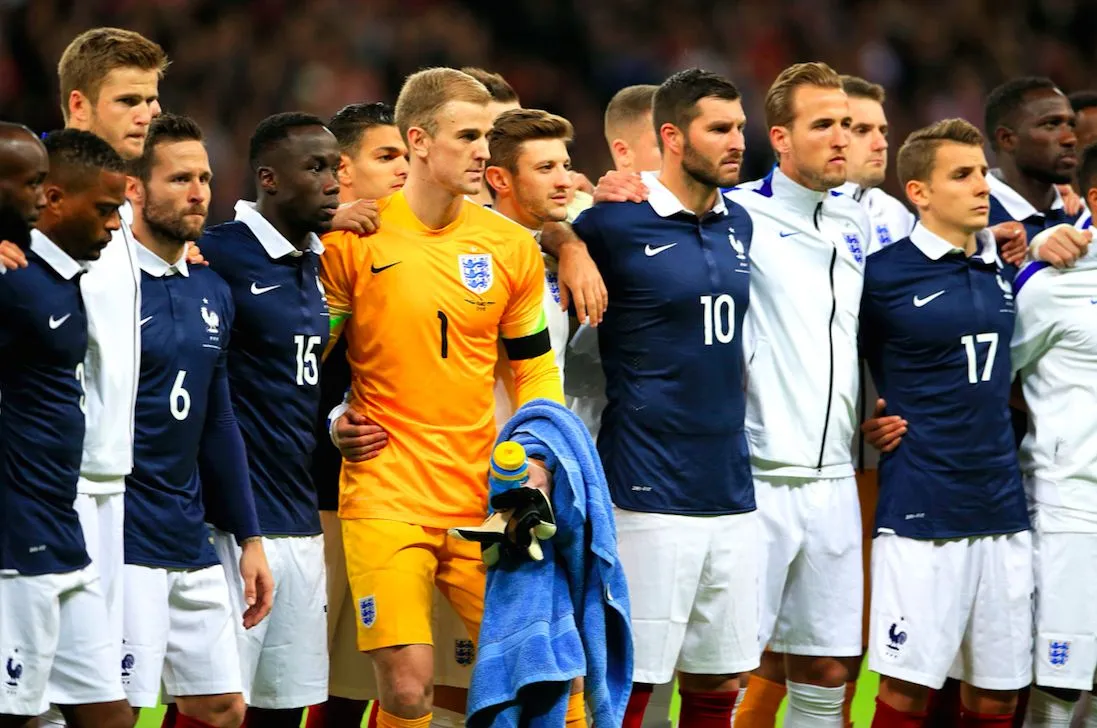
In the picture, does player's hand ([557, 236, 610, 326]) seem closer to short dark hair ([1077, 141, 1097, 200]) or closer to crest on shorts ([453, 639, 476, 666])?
crest on shorts ([453, 639, 476, 666])

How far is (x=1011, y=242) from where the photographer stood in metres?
6.72

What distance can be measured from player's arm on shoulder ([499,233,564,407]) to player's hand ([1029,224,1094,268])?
1.98 m

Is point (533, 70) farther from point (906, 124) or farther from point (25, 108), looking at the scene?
point (25, 108)

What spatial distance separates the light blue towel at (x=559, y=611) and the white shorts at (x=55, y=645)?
0.95 meters

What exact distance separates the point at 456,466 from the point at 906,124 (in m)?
8.67

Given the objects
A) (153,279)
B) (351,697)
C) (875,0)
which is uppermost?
(875,0)

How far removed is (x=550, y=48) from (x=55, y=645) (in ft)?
29.9

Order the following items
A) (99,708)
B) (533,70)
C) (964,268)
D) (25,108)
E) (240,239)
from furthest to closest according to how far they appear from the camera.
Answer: (533,70) < (25,108) < (964,268) < (240,239) < (99,708)

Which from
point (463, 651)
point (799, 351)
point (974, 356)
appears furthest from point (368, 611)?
point (974, 356)

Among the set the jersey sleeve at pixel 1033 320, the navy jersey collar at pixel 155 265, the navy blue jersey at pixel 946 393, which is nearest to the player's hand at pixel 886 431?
the navy blue jersey at pixel 946 393

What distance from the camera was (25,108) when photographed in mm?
11141

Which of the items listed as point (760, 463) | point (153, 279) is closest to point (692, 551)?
point (760, 463)

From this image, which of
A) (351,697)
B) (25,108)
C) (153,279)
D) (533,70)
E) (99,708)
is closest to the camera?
(99,708)

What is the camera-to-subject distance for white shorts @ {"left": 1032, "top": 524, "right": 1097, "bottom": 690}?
6512mm
